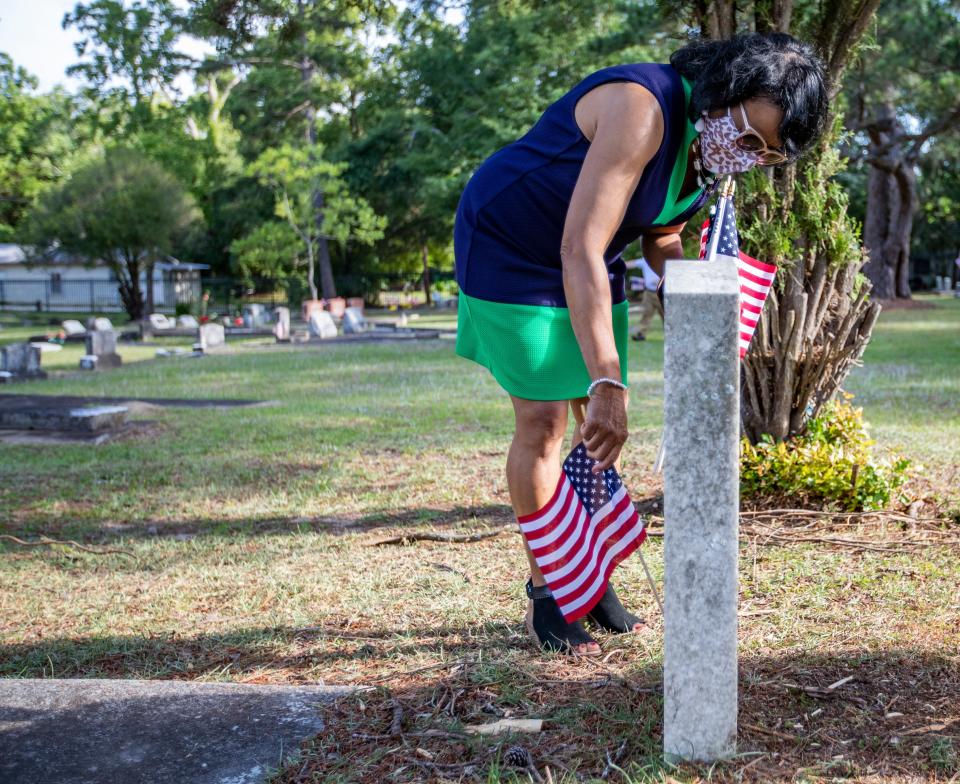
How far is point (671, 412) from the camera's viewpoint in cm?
220

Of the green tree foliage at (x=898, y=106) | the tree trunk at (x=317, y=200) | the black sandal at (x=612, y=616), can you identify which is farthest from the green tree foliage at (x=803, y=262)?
the tree trunk at (x=317, y=200)

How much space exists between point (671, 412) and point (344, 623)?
194cm

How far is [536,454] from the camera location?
10.3ft

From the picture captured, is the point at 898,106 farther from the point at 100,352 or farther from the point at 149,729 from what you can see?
the point at 149,729

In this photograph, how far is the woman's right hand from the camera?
260cm

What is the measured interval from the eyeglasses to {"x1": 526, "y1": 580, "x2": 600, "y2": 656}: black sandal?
4.89ft

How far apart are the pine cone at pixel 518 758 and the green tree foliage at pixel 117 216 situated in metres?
32.1

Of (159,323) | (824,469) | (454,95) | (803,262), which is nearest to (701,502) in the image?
(824,469)

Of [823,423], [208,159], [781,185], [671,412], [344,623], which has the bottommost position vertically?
[344,623]

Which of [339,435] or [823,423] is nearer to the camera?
[823,423]

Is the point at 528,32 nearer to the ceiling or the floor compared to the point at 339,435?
nearer to the ceiling

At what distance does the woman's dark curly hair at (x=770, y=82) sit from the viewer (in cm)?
273

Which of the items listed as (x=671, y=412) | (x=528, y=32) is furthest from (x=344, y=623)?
(x=528, y=32)

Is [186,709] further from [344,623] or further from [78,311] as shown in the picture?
[78,311]
